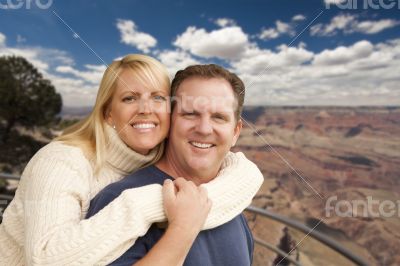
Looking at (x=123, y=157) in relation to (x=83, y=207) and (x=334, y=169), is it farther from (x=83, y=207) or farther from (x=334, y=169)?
(x=334, y=169)

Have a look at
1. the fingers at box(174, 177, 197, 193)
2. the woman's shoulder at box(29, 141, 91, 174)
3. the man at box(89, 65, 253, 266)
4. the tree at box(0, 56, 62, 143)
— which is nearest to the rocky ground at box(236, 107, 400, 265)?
the tree at box(0, 56, 62, 143)

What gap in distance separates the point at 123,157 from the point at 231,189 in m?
0.45

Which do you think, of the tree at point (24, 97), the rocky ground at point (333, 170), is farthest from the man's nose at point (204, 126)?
the rocky ground at point (333, 170)

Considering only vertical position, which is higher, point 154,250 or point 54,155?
point 54,155

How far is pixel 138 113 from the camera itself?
1.35 m

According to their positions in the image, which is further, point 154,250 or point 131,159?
point 131,159

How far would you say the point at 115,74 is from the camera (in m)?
1.36

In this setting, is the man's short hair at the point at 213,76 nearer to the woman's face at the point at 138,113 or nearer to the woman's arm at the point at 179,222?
the woman's face at the point at 138,113

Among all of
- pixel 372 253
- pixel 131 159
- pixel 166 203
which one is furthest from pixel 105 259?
pixel 372 253

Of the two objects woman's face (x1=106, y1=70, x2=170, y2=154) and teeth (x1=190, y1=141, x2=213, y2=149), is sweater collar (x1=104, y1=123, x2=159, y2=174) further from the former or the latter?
teeth (x1=190, y1=141, x2=213, y2=149)

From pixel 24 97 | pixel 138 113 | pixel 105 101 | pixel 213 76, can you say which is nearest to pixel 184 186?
pixel 213 76

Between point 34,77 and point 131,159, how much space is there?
1695cm

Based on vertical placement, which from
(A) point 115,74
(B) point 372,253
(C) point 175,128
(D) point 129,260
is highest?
(A) point 115,74

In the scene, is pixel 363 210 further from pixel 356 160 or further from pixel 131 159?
pixel 131 159
